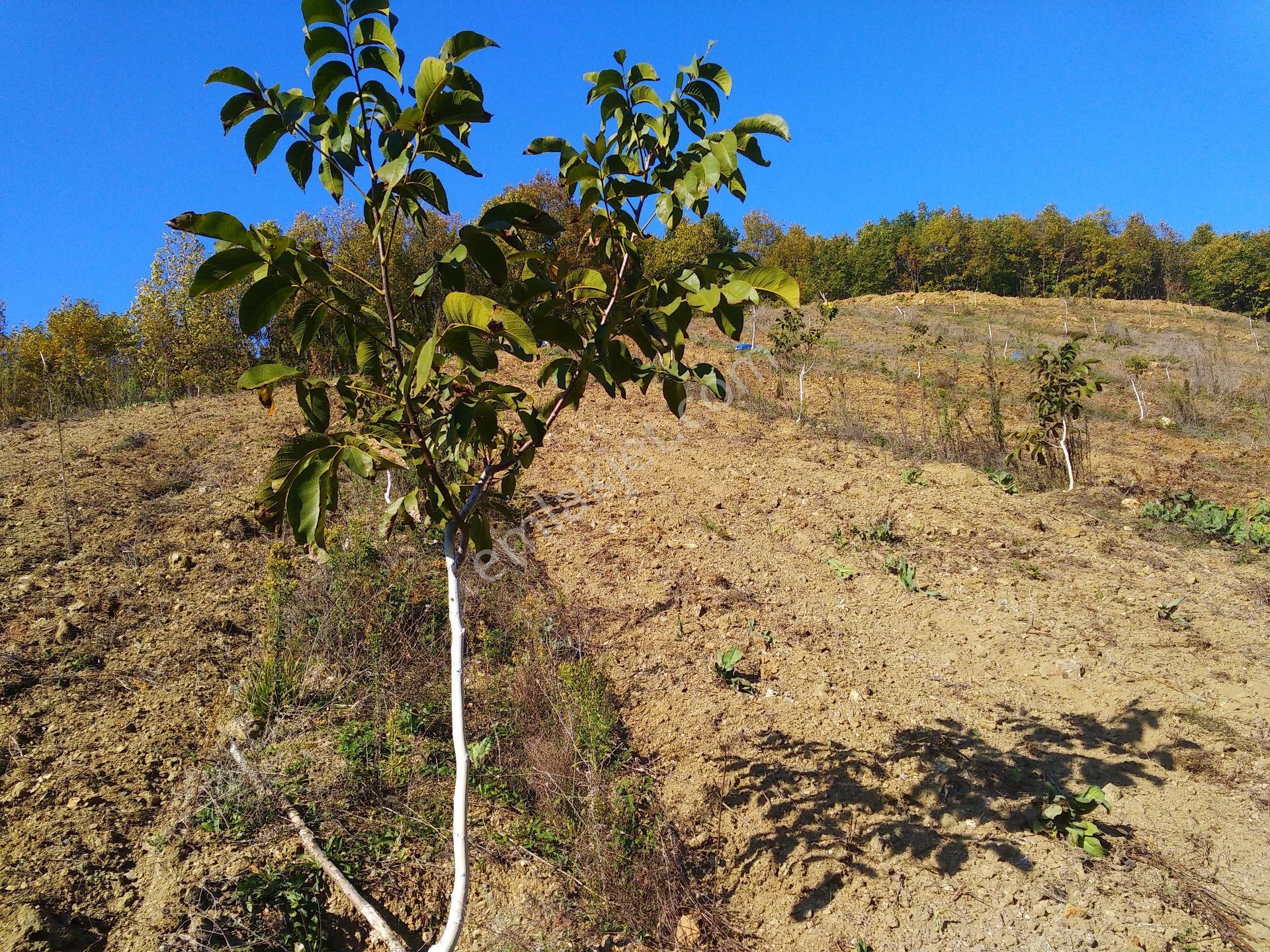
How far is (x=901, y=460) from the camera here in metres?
7.27

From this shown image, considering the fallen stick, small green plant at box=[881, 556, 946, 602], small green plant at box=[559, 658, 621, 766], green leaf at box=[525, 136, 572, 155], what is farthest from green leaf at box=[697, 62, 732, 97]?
small green plant at box=[881, 556, 946, 602]

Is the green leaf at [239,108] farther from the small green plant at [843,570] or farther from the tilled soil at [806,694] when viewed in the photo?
the small green plant at [843,570]

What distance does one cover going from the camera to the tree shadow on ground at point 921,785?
2637mm

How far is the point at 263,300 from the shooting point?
47.1 inches

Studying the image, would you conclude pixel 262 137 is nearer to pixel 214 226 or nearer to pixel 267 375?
pixel 214 226

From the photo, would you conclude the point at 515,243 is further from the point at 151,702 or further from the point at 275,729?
the point at 151,702

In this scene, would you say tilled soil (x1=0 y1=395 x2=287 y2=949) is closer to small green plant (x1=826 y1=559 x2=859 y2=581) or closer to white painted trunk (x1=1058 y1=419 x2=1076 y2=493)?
small green plant (x1=826 y1=559 x2=859 y2=581)

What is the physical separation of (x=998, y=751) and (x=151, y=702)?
152 inches

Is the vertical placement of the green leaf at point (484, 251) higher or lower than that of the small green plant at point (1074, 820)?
higher

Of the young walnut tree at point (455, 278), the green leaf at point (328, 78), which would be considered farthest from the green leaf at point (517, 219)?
the green leaf at point (328, 78)

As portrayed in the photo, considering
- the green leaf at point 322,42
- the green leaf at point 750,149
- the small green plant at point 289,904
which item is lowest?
the small green plant at point 289,904

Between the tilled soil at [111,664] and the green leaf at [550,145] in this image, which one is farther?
the tilled soil at [111,664]

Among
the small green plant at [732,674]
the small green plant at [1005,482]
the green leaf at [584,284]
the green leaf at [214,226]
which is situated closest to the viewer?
the green leaf at [214,226]

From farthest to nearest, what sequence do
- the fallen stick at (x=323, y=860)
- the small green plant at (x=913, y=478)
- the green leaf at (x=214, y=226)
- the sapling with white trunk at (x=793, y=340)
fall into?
the sapling with white trunk at (x=793, y=340) < the small green plant at (x=913, y=478) < the fallen stick at (x=323, y=860) < the green leaf at (x=214, y=226)
